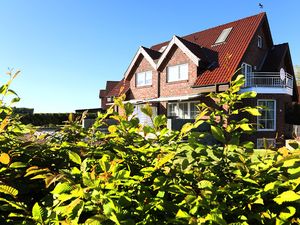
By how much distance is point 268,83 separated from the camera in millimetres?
23328

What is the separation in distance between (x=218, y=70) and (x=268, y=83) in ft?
13.8

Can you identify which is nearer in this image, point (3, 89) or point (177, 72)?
point (3, 89)

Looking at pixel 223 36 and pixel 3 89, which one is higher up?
pixel 223 36

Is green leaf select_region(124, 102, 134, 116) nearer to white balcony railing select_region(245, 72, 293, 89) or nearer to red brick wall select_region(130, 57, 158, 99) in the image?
white balcony railing select_region(245, 72, 293, 89)

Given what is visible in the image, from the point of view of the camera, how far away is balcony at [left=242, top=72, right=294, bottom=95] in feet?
71.0

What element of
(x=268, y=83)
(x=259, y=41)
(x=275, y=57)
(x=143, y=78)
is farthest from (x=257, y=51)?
(x=143, y=78)

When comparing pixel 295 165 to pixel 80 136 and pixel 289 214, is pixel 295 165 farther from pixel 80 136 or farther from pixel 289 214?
pixel 80 136

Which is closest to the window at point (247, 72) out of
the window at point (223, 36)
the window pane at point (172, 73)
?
the window at point (223, 36)

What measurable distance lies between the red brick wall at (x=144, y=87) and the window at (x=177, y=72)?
153cm

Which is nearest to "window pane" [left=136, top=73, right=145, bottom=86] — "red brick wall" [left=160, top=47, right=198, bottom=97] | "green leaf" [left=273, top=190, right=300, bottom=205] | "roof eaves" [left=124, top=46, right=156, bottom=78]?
"roof eaves" [left=124, top=46, right=156, bottom=78]

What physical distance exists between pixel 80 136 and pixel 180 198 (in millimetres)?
1198

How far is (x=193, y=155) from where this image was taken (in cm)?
169

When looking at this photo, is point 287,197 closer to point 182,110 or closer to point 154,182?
point 154,182

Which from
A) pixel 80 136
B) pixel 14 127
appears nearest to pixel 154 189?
pixel 80 136
